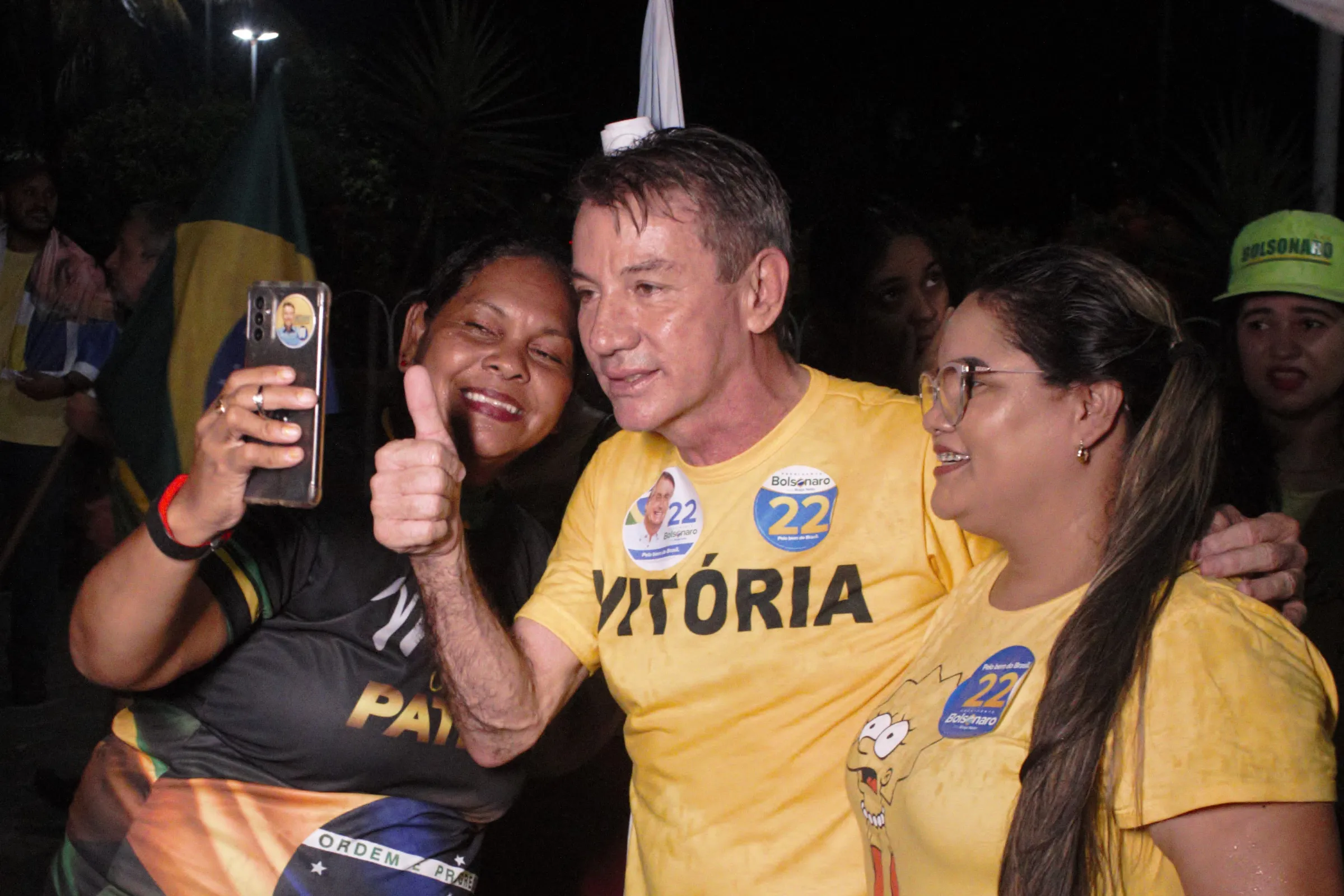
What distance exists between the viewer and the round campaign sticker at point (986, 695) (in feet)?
6.04

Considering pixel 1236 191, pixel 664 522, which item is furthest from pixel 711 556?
pixel 1236 191

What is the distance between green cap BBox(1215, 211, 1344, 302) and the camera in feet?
10.7

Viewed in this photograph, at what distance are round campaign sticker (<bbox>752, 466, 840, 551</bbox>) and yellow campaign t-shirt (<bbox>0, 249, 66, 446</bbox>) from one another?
18.0 ft

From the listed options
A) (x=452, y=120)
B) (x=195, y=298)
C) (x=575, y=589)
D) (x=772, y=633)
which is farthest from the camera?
(x=452, y=120)

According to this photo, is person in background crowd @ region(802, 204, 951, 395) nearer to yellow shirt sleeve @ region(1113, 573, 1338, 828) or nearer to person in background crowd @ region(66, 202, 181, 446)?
yellow shirt sleeve @ region(1113, 573, 1338, 828)

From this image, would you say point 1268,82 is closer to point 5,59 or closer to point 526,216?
point 526,216

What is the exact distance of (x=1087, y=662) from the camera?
67.8 inches

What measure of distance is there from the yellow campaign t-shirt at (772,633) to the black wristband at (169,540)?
0.74 metres

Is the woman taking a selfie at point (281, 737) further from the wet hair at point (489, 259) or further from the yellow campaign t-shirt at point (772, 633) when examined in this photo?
the wet hair at point (489, 259)

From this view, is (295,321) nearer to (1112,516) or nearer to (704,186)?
(704,186)

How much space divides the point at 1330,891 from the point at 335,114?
24.3 metres

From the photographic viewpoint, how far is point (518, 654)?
8.00 feet

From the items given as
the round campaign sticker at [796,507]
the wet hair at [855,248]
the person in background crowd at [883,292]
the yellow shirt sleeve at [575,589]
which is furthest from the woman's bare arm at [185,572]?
the wet hair at [855,248]

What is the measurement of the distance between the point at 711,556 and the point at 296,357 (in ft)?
2.82
